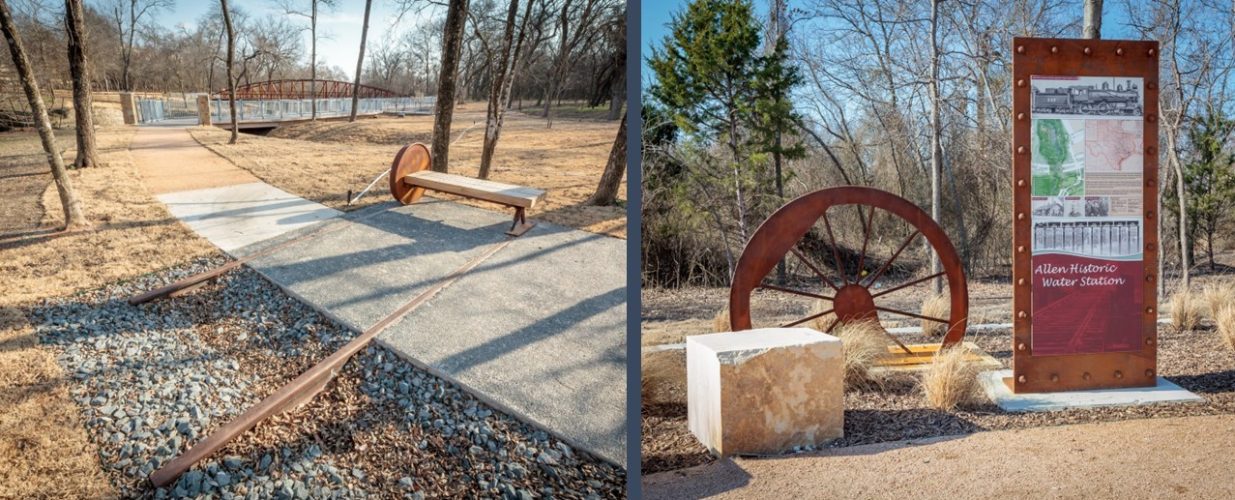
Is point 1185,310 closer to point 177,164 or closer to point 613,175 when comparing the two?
point 613,175

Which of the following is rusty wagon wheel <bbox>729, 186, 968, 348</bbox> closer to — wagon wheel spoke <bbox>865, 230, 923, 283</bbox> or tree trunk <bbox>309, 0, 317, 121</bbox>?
wagon wheel spoke <bbox>865, 230, 923, 283</bbox>

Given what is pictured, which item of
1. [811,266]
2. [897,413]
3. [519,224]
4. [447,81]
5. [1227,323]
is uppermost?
[447,81]

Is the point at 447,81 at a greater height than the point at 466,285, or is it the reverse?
the point at 447,81

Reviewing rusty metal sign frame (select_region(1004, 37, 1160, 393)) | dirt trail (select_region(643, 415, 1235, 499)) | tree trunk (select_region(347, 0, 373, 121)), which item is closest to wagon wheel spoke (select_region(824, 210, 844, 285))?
rusty metal sign frame (select_region(1004, 37, 1160, 393))

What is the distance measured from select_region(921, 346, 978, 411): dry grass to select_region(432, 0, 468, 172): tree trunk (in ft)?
6.45

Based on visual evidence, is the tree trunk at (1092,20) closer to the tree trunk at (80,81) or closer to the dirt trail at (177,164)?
the dirt trail at (177,164)

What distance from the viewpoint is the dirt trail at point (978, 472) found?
293 cm

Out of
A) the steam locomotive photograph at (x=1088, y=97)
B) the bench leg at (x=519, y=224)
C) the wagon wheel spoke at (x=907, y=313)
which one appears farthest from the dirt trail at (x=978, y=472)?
the steam locomotive photograph at (x=1088, y=97)

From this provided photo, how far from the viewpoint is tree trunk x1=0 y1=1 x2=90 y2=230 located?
2057 mm

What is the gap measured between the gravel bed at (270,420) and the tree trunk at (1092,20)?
8.16ft

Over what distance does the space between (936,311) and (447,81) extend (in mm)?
2325

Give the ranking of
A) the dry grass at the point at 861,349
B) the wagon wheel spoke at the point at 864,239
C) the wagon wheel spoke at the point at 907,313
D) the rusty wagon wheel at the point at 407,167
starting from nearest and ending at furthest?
the rusty wagon wheel at the point at 407,167 → the dry grass at the point at 861,349 → the wagon wheel spoke at the point at 864,239 → the wagon wheel spoke at the point at 907,313

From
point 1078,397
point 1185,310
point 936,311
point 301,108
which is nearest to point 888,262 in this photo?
point 936,311

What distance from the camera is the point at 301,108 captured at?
253 cm
